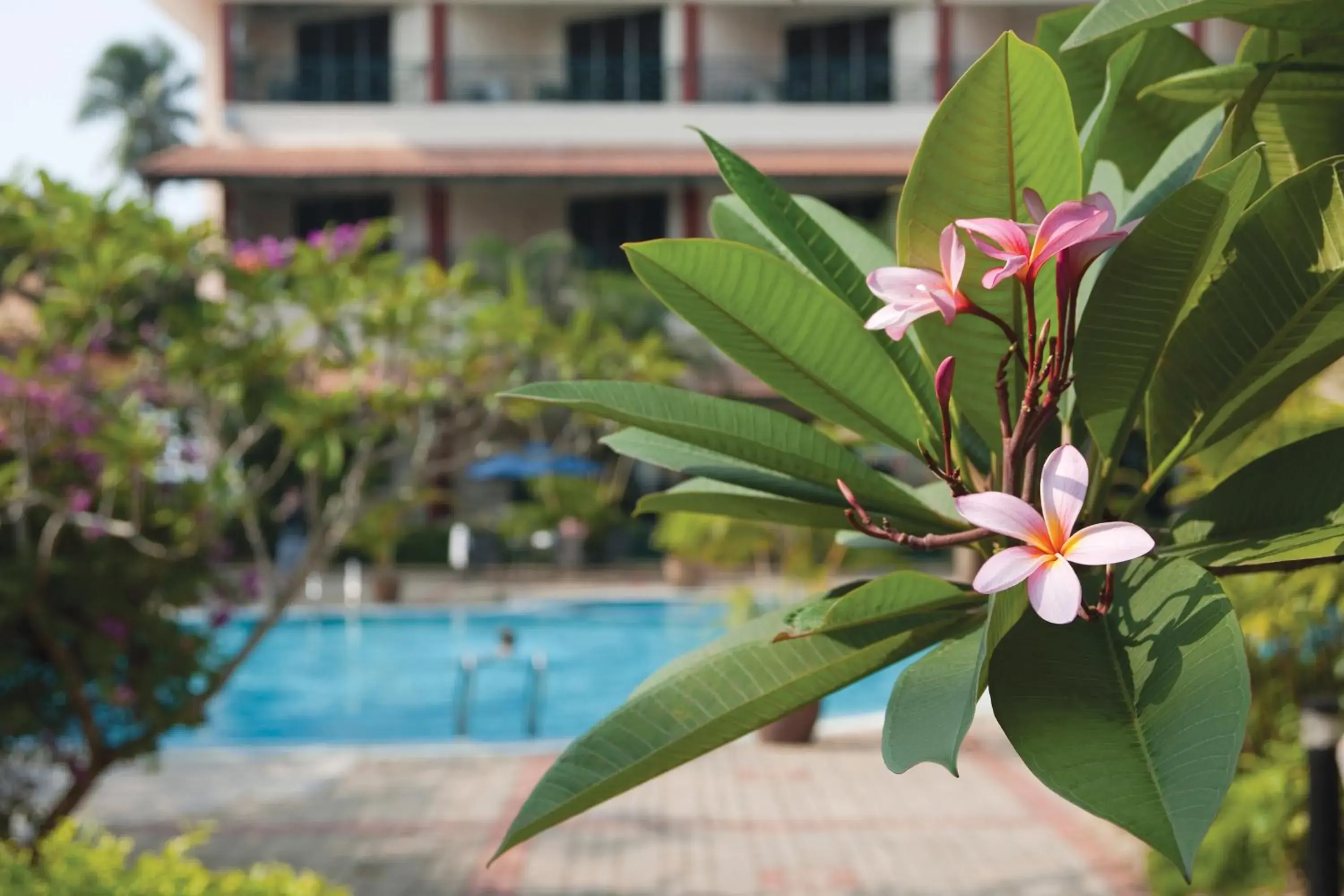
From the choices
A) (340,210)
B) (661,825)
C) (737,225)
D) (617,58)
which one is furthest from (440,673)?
(617,58)

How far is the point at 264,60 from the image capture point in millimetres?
22453

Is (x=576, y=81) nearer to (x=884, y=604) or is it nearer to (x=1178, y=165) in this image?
(x=1178, y=165)

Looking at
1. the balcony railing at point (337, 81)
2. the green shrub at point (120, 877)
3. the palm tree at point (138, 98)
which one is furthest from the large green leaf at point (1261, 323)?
the palm tree at point (138, 98)

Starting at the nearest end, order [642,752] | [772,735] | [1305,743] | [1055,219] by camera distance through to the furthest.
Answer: [1055,219], [642,752], [1305,743], [772,735]

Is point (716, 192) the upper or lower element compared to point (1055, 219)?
upper

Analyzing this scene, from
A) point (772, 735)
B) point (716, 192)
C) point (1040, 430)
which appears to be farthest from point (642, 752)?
point (716, 192)

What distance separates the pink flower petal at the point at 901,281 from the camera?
2.61 feet

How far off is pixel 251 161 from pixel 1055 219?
A: 71.1ft

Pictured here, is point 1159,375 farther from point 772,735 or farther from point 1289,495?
point 772,735

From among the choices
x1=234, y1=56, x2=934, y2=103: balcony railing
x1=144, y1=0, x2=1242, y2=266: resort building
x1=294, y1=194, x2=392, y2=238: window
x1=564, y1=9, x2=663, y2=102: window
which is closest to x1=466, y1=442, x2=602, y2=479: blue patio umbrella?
x1=144, y1=0, x2=1242, y2=266: resort building

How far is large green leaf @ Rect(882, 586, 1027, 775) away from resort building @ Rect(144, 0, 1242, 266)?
2074 centimetres

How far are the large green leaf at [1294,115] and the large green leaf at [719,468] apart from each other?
1.24ft

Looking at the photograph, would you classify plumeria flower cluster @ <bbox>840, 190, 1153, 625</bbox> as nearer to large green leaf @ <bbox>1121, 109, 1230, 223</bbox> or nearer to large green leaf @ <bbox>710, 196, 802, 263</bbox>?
large green leaf @ <bbox>1121, 109, 1230, 223</bbox>

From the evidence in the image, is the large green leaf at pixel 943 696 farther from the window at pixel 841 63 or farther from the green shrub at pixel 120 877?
the window at pixel 841 63
